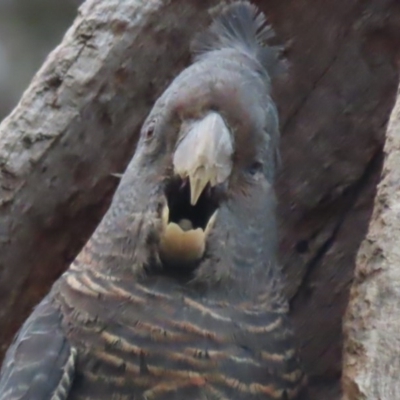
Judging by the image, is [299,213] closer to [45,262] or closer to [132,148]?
[132,148]

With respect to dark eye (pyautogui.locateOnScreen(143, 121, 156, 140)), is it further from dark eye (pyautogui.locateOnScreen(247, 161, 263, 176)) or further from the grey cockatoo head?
dark eye (pyautogui.locateOnScreen(247, 161, 263, 176))

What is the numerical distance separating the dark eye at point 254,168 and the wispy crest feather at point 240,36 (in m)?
0.38

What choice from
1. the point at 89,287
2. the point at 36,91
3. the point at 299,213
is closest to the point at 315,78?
the point at 299,213

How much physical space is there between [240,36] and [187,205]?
0.62 m

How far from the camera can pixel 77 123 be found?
3.02 metres

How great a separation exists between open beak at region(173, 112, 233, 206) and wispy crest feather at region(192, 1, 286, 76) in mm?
403

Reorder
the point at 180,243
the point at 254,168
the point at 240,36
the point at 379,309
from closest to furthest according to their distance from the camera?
the point at 379,309 < the point at 180,243 < the point at 254,168 < the point at 240,36

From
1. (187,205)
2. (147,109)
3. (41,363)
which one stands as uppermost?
(147,109)

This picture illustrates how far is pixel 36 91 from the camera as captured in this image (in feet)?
9.82

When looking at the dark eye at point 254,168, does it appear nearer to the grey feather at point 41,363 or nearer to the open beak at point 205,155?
the open beak at point 205,155

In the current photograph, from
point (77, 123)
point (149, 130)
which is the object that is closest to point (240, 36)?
point (149, 130)

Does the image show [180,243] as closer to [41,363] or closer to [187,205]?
[187,205]

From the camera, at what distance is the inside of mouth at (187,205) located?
94.6 inches

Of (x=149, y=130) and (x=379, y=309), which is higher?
(x=149, y=130)
